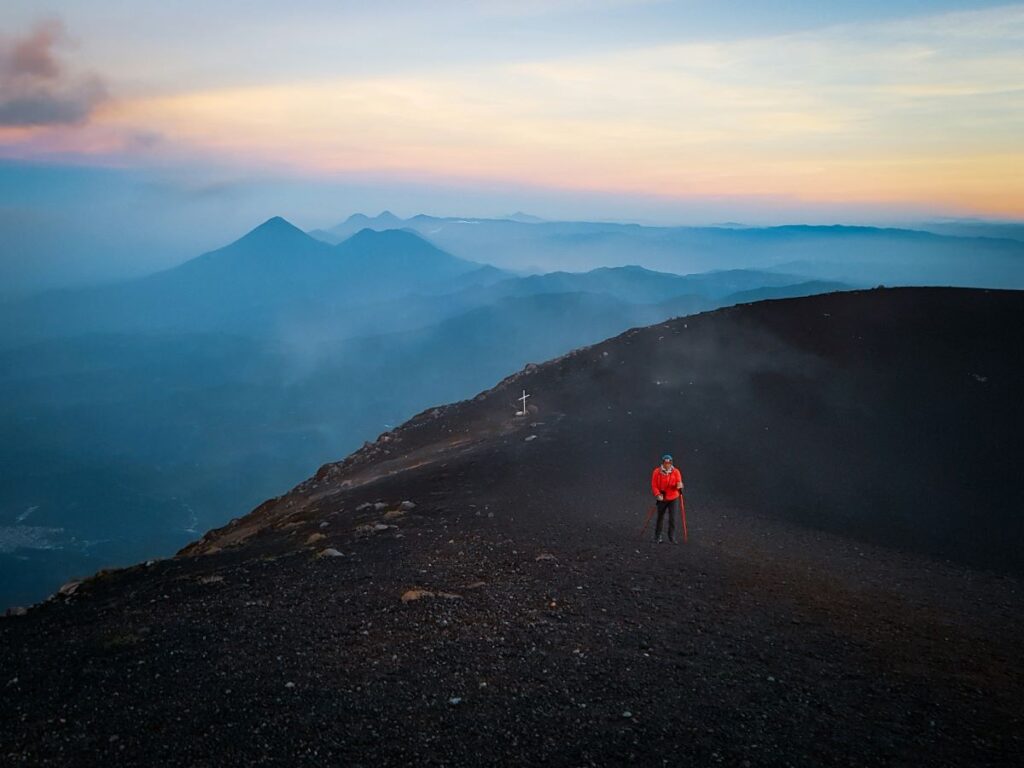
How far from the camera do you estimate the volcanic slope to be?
25.8 ft

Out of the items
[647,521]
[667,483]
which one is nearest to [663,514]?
[667,483]

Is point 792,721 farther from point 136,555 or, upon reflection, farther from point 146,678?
point 136,555

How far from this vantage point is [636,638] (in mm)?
10289

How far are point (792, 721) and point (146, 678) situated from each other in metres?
9.42

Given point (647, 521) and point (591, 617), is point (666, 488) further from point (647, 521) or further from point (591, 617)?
point (591, 617)

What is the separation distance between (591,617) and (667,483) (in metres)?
4.94

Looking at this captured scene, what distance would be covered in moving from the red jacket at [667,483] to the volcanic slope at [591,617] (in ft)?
4.42

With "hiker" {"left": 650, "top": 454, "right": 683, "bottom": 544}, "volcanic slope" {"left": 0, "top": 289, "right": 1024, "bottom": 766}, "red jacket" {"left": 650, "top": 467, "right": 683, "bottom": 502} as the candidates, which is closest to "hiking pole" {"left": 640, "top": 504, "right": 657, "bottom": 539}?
"volcanic slope" {"left": 0, "top": 289, "right": 1024, "bottom": 766}

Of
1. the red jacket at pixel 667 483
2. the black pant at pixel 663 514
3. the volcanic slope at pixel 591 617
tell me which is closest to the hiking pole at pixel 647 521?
the volcanic slope at pixel 591 617

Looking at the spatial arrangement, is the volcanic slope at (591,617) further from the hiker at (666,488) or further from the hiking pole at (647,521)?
the hiker at (666,488)

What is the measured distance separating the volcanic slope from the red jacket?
53.1 inches

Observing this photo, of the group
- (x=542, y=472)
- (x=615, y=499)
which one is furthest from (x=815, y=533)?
(x=542, y=472)

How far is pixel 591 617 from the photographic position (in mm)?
10953

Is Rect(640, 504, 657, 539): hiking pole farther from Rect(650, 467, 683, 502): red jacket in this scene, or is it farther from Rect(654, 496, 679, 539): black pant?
Rect(650, 467, 683, 502): red jacket
